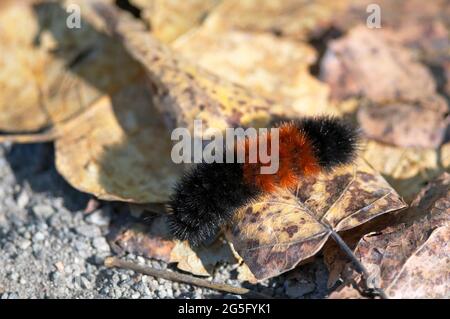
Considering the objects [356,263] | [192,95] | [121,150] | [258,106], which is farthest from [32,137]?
[356,263]

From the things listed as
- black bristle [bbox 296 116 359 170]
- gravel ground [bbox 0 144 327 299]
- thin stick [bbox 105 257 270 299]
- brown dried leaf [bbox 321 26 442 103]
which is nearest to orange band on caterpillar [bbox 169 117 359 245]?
black bristle [bbox 296 116 359 170]

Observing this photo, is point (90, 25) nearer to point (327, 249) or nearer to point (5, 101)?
point (5, 101)

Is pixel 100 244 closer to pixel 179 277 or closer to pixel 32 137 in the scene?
pixel 179 277

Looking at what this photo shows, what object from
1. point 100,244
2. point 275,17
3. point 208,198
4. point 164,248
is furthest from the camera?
point 275,17

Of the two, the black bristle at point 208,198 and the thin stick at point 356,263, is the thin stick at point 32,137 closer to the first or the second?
the black bristle at point 208,198

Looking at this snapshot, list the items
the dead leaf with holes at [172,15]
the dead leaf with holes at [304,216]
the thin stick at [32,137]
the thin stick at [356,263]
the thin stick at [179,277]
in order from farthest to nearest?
1. the dead leaf with holes at [172,15]
2. the thin stick at [32,137]
3. the thin stick at [179,277]
4. the dead leaf with holes at [304,216]
5. the thin stick at [356,263]

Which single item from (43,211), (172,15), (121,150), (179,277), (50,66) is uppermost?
(172,15)

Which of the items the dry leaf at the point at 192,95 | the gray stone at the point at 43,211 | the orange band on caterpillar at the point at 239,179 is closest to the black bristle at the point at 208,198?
the orange band on caterpillar at the point at 239,179

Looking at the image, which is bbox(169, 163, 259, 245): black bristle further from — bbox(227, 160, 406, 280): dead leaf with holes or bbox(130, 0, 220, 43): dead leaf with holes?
bbox(130, 0, 220, 43): dead leaf with holes
